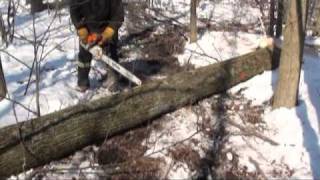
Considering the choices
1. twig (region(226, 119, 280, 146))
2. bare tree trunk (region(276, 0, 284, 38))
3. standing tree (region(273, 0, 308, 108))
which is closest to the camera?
twig (region(226, 119, 280, 146))

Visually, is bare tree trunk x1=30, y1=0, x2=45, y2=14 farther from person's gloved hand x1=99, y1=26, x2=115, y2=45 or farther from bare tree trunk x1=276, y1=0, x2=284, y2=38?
person's gloved hand x1=99, y1=26, x2=115, y2=45

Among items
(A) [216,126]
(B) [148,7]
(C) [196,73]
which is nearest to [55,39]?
(B) [148,7]

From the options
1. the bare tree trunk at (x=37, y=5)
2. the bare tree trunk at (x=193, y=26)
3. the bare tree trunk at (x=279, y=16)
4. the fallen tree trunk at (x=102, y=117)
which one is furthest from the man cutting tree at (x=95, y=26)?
the bare tree trunk at (x=37, y=5)

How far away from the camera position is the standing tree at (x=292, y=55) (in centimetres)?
651

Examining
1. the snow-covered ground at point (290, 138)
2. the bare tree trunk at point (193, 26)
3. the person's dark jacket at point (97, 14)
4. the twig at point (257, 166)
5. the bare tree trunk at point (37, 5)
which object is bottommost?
the twig at point (257, 166)

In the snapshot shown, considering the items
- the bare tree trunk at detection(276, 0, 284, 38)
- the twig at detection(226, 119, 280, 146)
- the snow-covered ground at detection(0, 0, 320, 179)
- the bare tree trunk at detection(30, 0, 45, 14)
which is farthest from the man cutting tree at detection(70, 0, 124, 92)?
the bare tree trunk at detection(30, 0, 45, 14)

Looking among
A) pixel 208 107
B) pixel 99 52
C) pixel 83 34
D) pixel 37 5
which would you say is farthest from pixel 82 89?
pixel 37 5

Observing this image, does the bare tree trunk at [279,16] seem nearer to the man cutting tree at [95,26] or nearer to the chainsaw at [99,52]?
the man cutting tree at [95,26]

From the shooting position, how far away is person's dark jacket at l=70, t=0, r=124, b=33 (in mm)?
7129

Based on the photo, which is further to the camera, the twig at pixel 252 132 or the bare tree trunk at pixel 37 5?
the bare tree trunk at pixel 37 5

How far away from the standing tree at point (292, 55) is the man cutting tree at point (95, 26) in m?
2.45

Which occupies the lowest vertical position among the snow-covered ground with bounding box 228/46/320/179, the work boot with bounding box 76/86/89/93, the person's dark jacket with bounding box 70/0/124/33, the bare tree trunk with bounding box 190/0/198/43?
the snow-covered ground with bounding box 228/46/320/179

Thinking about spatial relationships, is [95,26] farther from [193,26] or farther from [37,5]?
[37,5]

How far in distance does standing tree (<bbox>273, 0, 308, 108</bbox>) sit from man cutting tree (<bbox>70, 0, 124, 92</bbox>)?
2449mm
